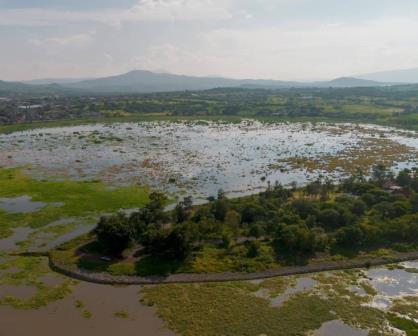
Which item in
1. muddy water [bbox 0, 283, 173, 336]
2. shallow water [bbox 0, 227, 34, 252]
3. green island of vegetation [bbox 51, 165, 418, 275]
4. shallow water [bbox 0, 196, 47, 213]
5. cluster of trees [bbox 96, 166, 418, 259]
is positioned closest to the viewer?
muddy water [bbox 0, 283, 173, 336]

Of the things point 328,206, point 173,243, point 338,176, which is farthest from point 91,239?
point 338,176

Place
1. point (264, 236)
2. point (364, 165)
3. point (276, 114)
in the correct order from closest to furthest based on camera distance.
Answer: point (264, 236)
point (364, 165)
point (276, 114)

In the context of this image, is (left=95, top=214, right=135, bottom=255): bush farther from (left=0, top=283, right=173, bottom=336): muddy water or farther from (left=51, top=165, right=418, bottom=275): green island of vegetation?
(left=0, top=283, right=173, bottom=336): muddy water

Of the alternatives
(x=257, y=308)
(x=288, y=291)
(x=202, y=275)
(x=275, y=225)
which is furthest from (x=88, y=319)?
(x=275, y=225)

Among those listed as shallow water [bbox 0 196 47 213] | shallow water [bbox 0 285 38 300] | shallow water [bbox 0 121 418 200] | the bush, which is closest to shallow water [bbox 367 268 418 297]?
the bush

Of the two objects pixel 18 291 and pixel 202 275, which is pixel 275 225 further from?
pixel 18 291

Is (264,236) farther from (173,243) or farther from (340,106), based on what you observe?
(340,106)
